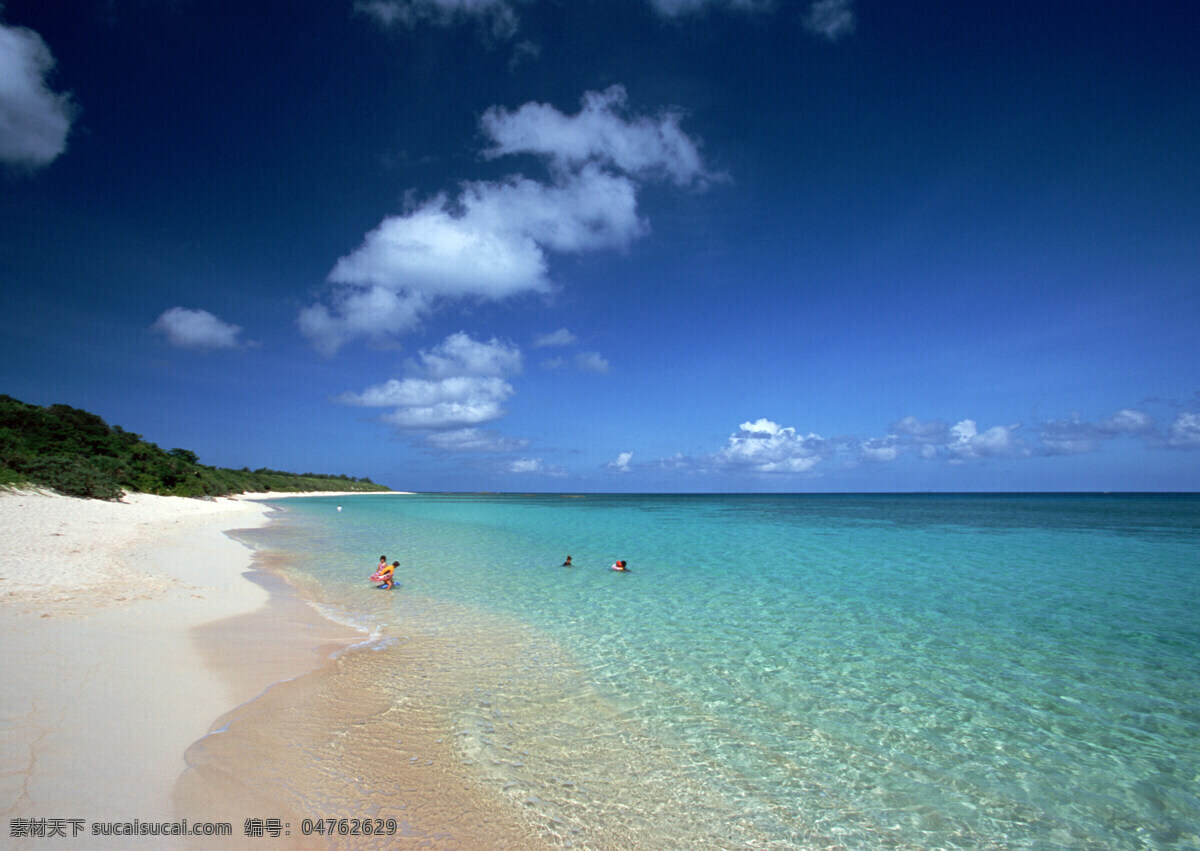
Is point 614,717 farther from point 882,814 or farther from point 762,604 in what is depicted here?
point 762,604

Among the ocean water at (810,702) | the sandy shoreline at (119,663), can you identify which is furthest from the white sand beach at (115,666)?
the ocean water at (810,702)

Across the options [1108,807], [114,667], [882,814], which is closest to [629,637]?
[882,814]

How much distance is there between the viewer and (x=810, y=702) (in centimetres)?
782

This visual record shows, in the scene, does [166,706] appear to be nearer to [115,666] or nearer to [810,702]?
[115,666]

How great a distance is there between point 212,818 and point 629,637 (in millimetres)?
7795

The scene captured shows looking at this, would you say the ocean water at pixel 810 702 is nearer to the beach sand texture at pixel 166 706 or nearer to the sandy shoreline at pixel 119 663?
the beach sand texture at pixel 166 706

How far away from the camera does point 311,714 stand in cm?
667

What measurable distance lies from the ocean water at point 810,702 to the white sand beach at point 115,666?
5.94ft

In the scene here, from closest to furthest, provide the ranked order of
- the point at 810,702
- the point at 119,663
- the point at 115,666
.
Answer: the point at 115,666 < the point at 119,663 < the point at 810,702

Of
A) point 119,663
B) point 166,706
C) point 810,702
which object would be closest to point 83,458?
point 119,663

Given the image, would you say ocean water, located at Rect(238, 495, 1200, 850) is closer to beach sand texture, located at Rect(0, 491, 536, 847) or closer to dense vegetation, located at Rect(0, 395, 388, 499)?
beach sand texture, located at Rect(0, 491, 536, 847)

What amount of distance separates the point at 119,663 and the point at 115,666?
161mm

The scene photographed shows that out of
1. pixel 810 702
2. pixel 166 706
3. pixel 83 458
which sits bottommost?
pixel 810 702

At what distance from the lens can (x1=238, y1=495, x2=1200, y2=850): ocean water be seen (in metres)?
5.16
